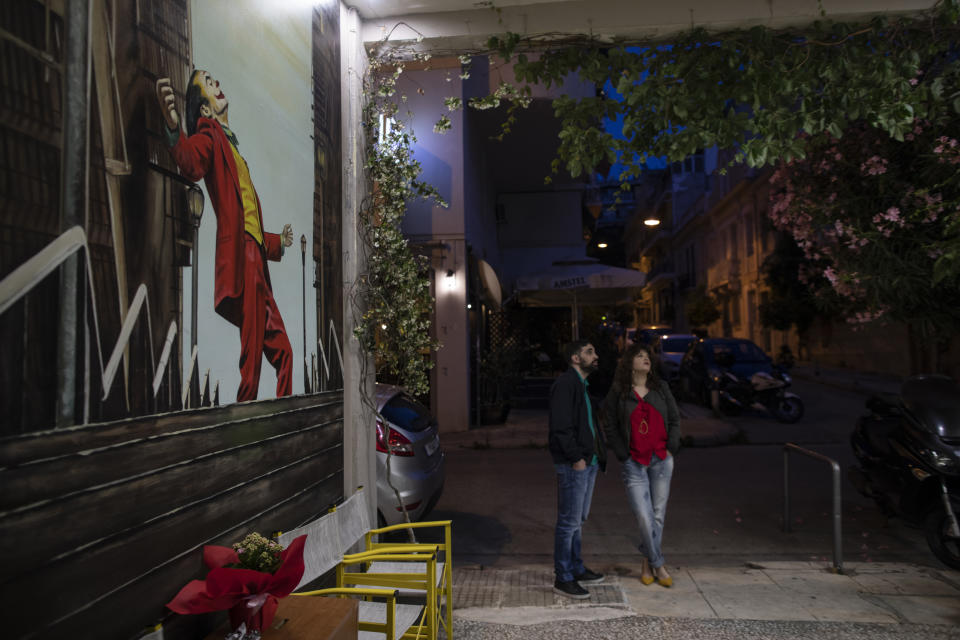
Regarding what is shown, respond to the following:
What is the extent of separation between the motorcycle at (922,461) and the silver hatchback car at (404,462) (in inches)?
157

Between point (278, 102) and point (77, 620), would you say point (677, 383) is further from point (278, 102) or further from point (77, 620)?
point (77, 620)

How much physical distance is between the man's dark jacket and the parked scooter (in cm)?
939

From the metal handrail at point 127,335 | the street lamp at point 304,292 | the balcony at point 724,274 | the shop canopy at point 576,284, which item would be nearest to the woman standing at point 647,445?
the street lamp at point 304,292

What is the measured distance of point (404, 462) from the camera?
17.5 feet

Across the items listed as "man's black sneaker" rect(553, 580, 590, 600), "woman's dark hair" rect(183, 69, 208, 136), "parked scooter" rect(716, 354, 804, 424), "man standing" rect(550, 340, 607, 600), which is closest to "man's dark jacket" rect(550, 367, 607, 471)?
"man standing" rect(550, 340, 607, 600)

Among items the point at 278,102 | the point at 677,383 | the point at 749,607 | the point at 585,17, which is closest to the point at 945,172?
the point at 585,17

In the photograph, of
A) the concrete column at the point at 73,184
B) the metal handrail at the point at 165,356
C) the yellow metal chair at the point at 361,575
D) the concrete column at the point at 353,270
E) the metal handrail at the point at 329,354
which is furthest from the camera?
the concrete column at the point at 353,270

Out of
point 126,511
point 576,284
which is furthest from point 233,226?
point 576,284

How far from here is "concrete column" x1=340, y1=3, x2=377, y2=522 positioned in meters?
4.27

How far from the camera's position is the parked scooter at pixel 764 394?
12594 millimetres

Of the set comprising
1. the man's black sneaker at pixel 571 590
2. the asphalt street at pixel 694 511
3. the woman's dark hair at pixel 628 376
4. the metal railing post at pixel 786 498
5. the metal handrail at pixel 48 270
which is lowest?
the asphalt street at pixel 694 511

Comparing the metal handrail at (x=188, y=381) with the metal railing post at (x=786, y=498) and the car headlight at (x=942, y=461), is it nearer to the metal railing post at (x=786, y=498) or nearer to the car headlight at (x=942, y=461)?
the car headlight at (x=942, y=461)

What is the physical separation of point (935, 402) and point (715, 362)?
29.0 feet

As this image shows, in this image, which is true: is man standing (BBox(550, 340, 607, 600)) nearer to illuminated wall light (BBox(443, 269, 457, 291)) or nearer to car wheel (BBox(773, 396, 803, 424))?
illuminated wall light (BBox(443, 269, 457, 291))
